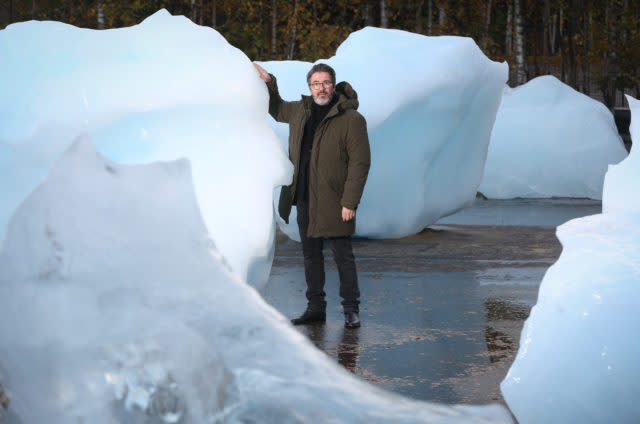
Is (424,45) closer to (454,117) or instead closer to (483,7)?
Result: (454,117)

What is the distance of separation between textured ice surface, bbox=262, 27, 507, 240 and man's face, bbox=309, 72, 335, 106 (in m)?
3.09

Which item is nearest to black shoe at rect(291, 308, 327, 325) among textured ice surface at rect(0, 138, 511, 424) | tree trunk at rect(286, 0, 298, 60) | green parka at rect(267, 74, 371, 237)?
green parka at rect(267, 74, 371, 237)

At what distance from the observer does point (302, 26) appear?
33938 mm

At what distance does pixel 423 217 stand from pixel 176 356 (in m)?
7.69

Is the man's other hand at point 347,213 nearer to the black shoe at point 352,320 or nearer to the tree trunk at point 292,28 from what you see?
the black shoe at point 352,320

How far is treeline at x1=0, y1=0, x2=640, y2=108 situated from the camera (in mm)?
30406

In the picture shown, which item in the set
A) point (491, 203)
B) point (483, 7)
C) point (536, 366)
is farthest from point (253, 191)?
point (483, 7)

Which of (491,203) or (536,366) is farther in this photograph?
(491,203)

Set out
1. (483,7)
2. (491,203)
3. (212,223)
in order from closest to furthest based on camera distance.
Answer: (212,223) < (491,203) < (483,7)

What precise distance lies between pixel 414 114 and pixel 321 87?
11.6ft

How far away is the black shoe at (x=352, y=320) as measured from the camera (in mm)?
6512

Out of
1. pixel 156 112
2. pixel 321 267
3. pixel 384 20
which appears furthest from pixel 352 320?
pixel 384 20

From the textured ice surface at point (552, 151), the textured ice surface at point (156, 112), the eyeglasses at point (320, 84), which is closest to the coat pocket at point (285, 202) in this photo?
the eyeglasses at point (320, 84)

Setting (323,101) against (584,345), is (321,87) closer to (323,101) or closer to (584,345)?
(323,101)
